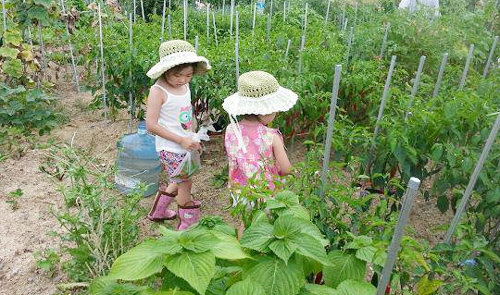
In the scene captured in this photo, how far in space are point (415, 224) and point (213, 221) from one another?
236 cm

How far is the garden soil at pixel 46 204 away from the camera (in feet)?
9.05

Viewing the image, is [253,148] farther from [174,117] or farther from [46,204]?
[46,204]

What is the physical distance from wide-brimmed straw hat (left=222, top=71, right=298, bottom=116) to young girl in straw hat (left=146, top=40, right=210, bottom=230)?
58 cm

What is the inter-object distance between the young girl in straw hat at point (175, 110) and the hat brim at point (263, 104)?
0.61 m

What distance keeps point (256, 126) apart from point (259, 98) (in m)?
0.16

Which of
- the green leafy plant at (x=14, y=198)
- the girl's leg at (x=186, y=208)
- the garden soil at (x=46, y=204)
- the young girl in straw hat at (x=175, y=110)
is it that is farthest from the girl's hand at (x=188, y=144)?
the green leafy plant at (x=14, y=198)

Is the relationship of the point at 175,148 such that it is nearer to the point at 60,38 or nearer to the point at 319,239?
the point at 319,239

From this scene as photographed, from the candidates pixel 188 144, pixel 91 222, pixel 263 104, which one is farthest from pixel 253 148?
pixel 91 222

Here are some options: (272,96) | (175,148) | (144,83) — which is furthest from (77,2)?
(272,96)

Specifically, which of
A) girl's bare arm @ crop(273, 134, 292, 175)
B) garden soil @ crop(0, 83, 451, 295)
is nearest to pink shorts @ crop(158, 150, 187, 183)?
garden soil @ crop(0, 83, 451, 295)

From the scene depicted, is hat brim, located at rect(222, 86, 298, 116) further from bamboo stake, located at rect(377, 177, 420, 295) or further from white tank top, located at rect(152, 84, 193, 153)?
bamboo stake, located at rect(377, 177, 420, 295)

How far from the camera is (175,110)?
3014 mm

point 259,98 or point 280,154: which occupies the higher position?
point 259,98

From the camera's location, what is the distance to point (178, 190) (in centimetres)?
330
